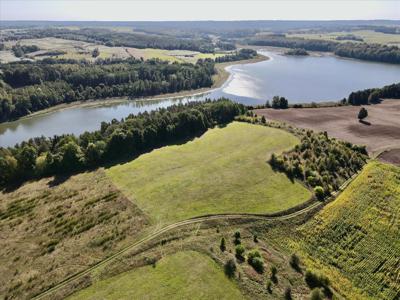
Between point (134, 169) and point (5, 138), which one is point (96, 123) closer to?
point (5, 138)

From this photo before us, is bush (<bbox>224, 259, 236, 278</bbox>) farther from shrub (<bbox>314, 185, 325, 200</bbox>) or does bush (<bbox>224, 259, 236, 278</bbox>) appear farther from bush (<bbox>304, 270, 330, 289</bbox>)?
shrub (<bbox>314, 185, 325, 200</bbox>)

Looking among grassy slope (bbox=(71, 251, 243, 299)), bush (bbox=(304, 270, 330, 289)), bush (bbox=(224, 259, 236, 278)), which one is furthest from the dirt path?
bush (bbox=(304, 270, 330, 289))

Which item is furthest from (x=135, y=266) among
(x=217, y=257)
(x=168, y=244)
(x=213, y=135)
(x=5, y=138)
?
(x=5, y=138)

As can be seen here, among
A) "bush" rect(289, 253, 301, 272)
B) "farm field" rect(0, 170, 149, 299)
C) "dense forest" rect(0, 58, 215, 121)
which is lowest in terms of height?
"dense forest" rect(0, 58, 215, 121)

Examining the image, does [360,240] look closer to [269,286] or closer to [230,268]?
[269,286]

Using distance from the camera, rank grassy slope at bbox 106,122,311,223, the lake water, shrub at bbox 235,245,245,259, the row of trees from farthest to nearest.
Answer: the lake water, the row of trees, grassy slope at bbox 106,122,311,223, shrub at bbox 235,245,245,259

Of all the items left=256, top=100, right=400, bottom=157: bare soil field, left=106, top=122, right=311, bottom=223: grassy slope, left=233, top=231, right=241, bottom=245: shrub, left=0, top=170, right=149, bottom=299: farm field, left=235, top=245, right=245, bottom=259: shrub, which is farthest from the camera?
left=256, top=100, right=400, bottom=157: bare soil field
